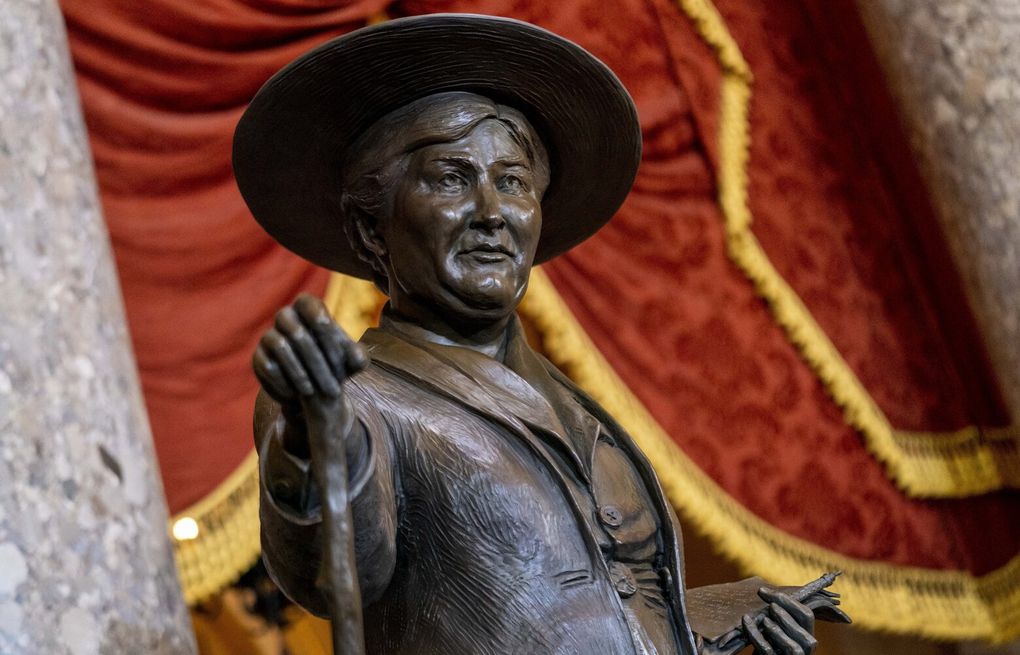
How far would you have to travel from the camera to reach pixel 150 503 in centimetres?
159

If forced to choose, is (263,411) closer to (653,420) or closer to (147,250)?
(147,250)

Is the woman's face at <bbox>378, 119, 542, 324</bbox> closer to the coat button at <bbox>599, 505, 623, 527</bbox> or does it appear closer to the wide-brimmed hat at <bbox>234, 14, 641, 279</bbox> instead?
the wide-brimmed hat at <bbox>234, 14, 641, 279</bbox>

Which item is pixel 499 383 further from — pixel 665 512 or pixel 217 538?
pixel 217 538

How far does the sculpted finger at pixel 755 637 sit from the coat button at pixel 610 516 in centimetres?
14

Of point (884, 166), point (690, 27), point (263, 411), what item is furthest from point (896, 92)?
point (263, 411)

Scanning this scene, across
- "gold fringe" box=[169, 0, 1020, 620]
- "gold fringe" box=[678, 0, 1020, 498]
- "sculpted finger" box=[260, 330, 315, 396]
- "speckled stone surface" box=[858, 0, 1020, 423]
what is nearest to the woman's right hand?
"sculpted finger" box=[260, 330, 315, 396]

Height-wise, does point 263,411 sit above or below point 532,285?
below

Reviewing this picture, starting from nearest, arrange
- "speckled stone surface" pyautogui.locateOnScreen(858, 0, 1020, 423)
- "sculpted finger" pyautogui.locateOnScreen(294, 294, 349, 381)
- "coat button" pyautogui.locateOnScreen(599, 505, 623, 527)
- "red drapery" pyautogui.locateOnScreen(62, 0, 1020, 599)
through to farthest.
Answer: "sculpted finger" pyautogui.locateOnScreen(294, 294, 349, 381) < "coat button" pyautogui.locateOnScreen(599, 505, 623, 527) < "red drapery" pyautogui.locateOnScreen(62, 0, 1020, 599) < "speckled stone surface" pyautogui.locateOnScreen(858, 0, 1020, 423)

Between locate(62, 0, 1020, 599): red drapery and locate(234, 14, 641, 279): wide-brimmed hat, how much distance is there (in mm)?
619

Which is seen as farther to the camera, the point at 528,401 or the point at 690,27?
the point at 690,27

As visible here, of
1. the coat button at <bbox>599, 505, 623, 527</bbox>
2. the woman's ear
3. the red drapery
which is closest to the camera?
the coat button at <bbox>599, 505, 623, 527</bbox>

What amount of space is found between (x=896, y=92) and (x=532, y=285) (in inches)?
34.3

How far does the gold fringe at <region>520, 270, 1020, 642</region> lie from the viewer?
237 centimetres

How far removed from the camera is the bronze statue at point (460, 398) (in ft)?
3.83
